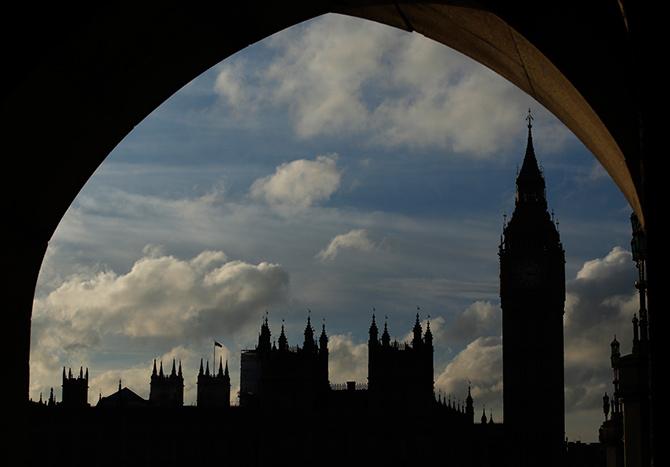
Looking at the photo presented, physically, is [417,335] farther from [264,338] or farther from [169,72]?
[169,72]

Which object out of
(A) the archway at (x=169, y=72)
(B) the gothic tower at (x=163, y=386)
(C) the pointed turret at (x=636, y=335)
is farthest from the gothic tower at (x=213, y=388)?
(A) the archway at (x=169, y=72)

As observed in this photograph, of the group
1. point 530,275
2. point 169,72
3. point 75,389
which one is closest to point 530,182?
point 530,275

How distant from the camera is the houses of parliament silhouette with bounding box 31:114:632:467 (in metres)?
84.3

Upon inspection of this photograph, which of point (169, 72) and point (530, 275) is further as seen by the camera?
point (530, 275)

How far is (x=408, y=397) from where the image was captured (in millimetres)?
86688

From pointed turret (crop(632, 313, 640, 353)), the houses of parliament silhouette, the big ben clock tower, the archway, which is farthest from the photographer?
the big ben clock tower

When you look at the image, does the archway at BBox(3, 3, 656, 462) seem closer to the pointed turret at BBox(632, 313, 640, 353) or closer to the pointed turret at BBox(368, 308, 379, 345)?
the pointed turret at BBox(632, 313, 640, 353)

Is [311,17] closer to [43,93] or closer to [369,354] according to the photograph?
[43,93]

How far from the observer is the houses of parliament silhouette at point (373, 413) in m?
84.3

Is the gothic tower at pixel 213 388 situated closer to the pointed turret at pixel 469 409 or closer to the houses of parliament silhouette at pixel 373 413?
the houses of parliament silhouette at pixel 373 413

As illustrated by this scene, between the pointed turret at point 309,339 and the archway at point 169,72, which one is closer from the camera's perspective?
the archway at point 169,72

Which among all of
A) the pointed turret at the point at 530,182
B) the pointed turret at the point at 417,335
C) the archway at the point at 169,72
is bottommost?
the archway at the point at 169,72

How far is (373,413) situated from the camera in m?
86.4

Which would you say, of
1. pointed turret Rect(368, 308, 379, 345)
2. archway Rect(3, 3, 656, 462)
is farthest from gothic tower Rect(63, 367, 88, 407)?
archway Rect(3, 3, 656, 462)
